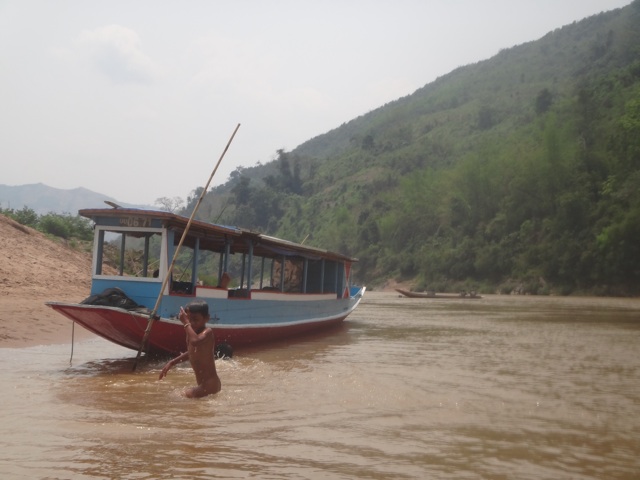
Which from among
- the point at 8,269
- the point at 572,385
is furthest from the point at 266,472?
the point at 8,269

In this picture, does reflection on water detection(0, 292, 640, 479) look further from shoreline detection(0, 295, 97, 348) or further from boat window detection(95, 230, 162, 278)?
boat window detection(95, 230, 162, 278)

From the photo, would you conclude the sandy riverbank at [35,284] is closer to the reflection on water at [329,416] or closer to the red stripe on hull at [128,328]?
the reflection on water at [329,416]

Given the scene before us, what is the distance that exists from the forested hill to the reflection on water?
31.0 metres

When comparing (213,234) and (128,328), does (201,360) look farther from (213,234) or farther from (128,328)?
(213,234)

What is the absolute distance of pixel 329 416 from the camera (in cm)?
630

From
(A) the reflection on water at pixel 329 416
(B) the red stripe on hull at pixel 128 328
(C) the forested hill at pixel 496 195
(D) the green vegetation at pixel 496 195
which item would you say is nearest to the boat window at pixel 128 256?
(B) the red stripe on hull at pixel 128 328

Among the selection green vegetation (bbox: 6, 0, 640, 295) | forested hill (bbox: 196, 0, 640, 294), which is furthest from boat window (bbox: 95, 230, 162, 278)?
forested hill (bbox: 196, 0, 640, 294)

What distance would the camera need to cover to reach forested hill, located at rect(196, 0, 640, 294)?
39906 mm

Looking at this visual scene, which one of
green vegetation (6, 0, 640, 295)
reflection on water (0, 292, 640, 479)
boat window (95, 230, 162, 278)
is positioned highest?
green vegetation (6, 0, 640, 295)

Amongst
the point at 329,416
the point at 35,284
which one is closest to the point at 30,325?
the point at 35,284

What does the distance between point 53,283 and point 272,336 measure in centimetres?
671

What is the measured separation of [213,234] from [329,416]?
221 inches

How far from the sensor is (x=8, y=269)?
16031 mm

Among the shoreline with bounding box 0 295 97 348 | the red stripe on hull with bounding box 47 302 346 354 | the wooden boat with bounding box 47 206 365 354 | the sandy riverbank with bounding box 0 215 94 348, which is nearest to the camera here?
the red stripe on hull with bounding box 47 302 346 354
